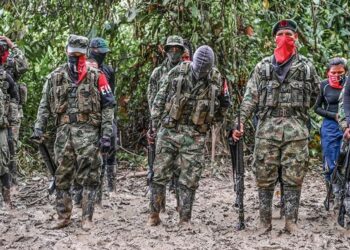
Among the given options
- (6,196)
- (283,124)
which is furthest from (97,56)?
(283,124)

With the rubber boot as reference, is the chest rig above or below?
above

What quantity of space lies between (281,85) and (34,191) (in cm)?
403

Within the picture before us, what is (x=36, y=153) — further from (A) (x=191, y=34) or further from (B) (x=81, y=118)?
(B) (x=81, y=118)

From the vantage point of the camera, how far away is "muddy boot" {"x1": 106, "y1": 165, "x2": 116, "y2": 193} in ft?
25.3

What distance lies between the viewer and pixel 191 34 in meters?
8.80

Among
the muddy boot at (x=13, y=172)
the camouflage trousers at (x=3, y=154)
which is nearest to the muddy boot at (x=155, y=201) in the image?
the camouflage trousers at (x=3, y=154)

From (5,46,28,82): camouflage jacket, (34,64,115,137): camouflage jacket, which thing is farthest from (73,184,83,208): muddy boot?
(5,46,28,82): camouflage jacket

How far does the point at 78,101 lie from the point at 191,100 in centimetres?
108

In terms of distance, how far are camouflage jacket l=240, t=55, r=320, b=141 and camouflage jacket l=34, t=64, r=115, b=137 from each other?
133 cm

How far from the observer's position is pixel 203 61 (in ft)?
18.7

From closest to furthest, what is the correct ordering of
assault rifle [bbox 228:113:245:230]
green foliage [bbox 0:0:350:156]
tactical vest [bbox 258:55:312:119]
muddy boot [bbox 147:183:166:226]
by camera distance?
tactical vest [bbox 258:55:312:119]
assault rifle [bbox 228:113:245:230]
muddy boot [bbox 147:183:166:226]
green foliage [bbox 0:0:350:156]

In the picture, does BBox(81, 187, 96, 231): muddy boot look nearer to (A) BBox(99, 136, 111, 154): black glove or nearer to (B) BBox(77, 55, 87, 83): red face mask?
(A) BBox(99, 136, 111, 154): black glove

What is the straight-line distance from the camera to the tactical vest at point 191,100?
5801 millimetres

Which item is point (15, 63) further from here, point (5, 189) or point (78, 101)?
point (78, 101)
